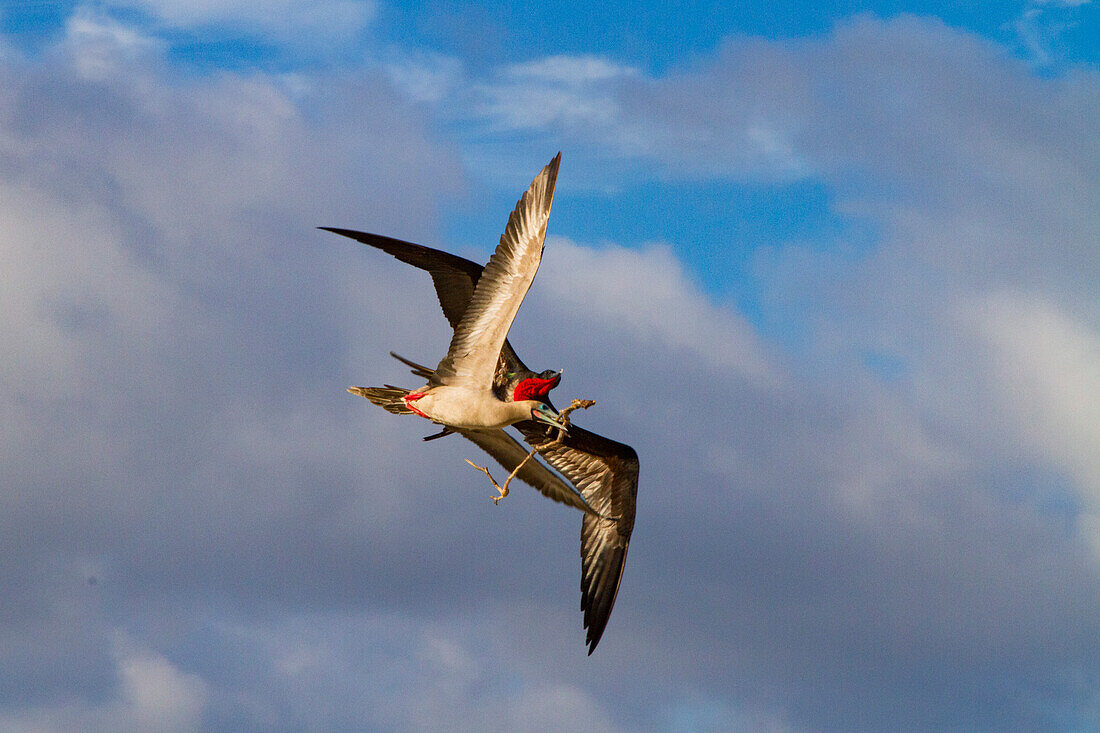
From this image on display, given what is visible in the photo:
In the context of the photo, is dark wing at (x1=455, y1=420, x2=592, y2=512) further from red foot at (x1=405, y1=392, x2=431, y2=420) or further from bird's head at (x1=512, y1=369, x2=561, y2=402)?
bird's head at (x1=512, y1=369, x2=561, y2=402)

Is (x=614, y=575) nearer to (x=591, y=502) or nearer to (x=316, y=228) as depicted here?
(x=591, y=502)

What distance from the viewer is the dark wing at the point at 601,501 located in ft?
81.6


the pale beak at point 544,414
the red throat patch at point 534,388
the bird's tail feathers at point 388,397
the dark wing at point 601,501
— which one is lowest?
the bird's tail feathers at point 388,397

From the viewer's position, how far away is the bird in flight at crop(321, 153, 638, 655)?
19281 millimetres

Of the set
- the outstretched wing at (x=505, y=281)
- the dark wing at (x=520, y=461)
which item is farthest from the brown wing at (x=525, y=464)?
the outstretched wing at (x=505, y=281)

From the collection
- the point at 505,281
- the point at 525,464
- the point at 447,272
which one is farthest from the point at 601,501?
the point at 505,281

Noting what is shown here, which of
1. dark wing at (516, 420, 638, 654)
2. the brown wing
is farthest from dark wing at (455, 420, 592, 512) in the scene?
dark wing at (516, 420, 638, 654)

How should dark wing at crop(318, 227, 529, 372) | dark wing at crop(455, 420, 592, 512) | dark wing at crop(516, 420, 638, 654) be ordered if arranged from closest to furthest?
dark wing at crop(455, 420, 592, 512) < dark wing at crop(318, 227, 529, 372) < dark wing at crop(516, 420, 638, 654)

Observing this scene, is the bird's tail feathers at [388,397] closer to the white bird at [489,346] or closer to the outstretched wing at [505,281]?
the white bird at [489,346]

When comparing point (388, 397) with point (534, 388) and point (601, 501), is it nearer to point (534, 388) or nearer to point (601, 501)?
point (534, 388)

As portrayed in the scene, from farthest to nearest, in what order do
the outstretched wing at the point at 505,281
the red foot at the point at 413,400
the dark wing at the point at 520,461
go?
the dark wing at the point at 520,461 → the red foot at the point at 413,400 → the outstretched wing at the point at 505,281

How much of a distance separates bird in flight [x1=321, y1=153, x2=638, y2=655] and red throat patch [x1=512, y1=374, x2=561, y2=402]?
0.05 feet

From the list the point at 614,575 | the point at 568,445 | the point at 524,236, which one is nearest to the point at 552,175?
the point at 524,236

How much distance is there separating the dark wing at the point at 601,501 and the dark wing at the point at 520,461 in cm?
232
